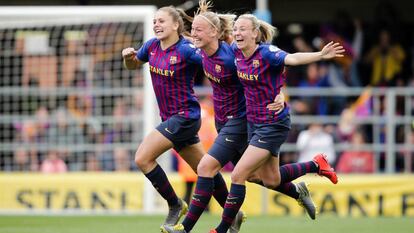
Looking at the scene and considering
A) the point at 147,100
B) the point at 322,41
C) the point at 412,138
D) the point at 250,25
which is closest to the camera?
the point at 250,25

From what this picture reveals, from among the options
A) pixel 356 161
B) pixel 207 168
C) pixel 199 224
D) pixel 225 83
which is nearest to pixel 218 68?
pixel 225 83

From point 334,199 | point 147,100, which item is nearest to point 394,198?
point 334,199

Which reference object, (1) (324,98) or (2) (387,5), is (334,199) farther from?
(2) (387,5)

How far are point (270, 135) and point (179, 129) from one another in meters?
1.04

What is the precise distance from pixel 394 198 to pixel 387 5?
5.22m

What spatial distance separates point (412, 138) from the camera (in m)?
16.8

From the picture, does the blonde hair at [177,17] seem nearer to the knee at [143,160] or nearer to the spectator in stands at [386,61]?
the knee at [143,160]

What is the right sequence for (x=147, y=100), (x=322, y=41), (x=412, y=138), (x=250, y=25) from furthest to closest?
(x=322, y=41) < (x=412, y=138) < (x=147, y=100) < (x=250, y=25)

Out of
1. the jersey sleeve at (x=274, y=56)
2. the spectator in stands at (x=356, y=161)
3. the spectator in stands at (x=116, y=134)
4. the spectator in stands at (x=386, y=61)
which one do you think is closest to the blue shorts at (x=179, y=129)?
the jersey sleeve at (x=274, y=56)

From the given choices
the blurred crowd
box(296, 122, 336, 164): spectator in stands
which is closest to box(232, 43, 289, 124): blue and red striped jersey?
the blurred crowd

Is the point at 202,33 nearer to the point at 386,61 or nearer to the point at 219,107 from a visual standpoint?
the point at 219,107

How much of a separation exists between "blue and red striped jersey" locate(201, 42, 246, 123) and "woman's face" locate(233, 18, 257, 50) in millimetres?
261

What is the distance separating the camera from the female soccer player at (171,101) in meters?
10.0

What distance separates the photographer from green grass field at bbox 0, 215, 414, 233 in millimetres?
11094
